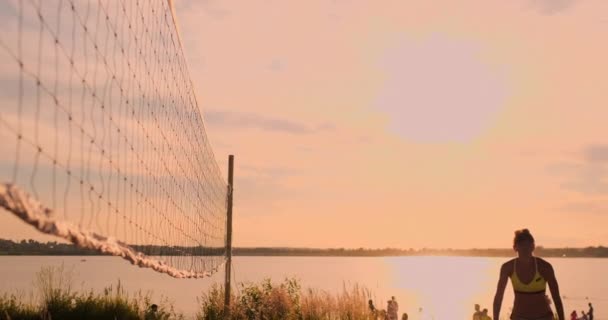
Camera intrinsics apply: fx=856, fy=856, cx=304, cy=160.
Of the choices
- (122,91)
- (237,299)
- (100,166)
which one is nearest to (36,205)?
(100,166)

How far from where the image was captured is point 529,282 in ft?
24.8

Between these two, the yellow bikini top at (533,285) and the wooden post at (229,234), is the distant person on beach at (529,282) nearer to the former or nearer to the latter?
the yellow bikini top at (533,285)

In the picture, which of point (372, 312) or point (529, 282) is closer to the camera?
point (529, 282)

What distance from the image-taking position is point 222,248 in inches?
707

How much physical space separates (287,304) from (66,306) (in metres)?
4.19

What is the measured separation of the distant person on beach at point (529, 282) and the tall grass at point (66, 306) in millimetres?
8966

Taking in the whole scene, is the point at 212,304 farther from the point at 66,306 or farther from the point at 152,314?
the point at 66,306

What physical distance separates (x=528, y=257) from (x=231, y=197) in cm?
1096

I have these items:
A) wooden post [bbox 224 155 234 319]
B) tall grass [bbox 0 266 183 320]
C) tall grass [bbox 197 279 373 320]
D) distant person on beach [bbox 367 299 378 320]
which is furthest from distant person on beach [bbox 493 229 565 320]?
wooden post [bbox 224 155 234 319]

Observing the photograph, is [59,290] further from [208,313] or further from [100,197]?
[100,197]

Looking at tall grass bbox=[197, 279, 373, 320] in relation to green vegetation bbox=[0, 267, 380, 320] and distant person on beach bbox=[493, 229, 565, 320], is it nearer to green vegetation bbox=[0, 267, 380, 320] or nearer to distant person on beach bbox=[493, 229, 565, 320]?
green vegetation bbox=[0, 267, 380, 320]

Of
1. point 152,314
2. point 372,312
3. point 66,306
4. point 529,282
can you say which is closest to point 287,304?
point 372,312

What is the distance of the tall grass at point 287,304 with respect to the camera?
15.3 metres

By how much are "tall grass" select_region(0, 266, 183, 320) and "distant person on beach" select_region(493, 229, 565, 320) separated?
8966mm
